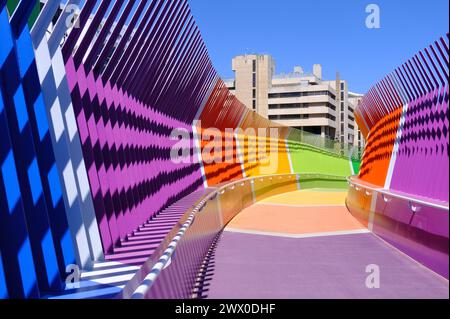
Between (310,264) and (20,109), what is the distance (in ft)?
17.2

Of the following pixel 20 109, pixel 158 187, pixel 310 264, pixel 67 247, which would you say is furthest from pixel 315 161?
pixel 20 109

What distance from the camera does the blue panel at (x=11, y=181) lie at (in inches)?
202

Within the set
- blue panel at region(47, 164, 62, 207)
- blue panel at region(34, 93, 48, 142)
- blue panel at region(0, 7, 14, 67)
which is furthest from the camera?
blue panel at region(47, 164, 62, 207)

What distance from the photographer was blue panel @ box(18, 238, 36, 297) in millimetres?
5159

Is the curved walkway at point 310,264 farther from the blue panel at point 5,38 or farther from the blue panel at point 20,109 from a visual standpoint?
the blue panel at point 5,38

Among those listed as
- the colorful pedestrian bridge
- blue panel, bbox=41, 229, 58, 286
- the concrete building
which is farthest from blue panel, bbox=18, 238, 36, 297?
the concrete building

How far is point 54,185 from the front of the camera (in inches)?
247

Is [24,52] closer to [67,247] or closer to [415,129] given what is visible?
[67,247]

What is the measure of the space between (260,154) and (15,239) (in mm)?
25919

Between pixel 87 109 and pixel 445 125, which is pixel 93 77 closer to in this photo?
pixel 87 109

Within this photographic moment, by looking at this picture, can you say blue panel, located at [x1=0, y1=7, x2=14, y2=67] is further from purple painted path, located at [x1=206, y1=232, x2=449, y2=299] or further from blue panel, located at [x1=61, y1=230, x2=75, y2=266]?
purple painted path, located at [x1=206, y1=232, x2=449, y2=299]

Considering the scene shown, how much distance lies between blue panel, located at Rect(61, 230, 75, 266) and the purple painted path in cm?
168

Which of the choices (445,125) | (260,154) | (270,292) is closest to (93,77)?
(270,292)

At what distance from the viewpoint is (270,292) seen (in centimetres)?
738
